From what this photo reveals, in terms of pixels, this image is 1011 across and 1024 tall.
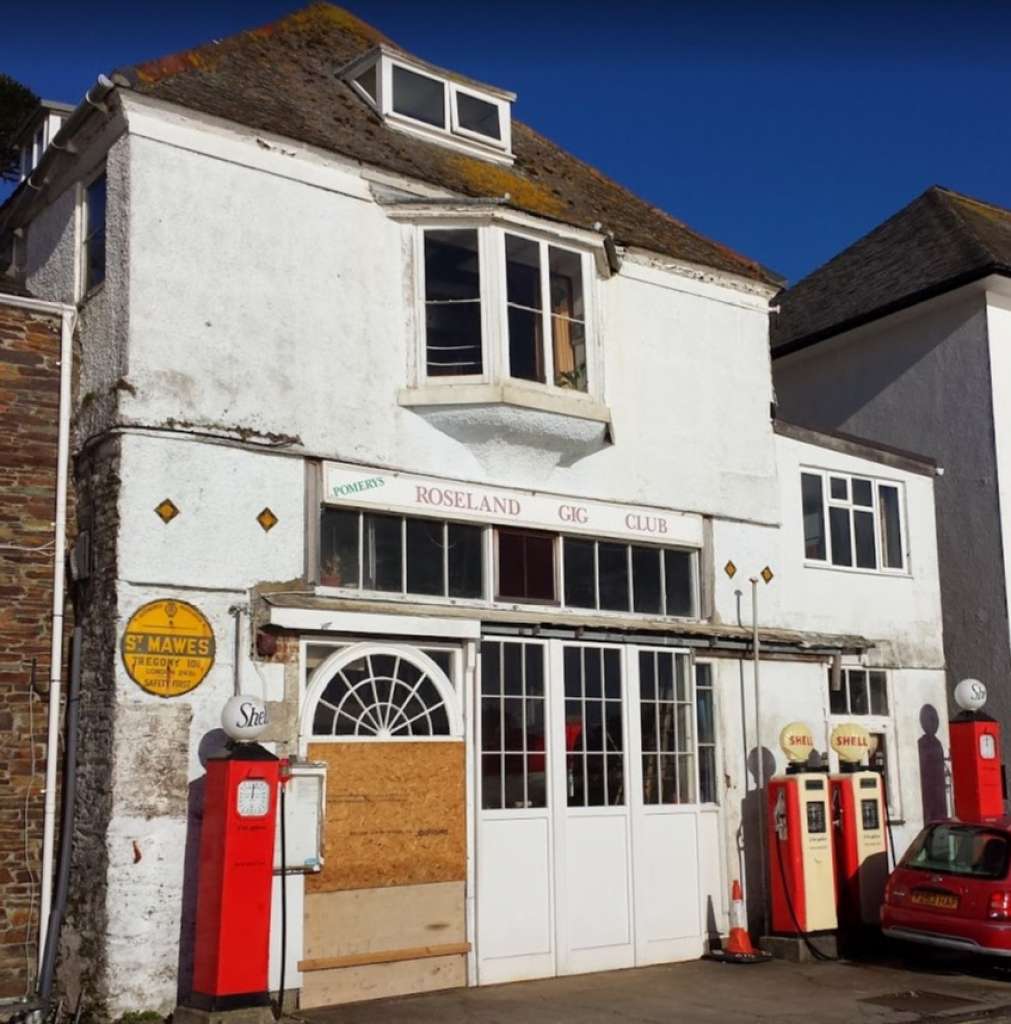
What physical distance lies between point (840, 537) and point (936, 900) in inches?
195

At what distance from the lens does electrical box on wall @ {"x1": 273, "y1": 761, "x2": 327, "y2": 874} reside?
36.8 ft

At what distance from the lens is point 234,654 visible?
11.5m

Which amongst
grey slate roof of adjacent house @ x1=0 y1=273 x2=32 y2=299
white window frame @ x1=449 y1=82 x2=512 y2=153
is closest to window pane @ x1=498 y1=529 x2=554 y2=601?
white window frame @ x1=449 y1=82 x2=512 y2=153

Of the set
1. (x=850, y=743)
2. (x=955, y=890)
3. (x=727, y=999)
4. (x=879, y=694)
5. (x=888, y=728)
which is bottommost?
(x=727, y=999)

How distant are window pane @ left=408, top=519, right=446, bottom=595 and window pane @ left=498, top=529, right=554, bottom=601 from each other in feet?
2.36

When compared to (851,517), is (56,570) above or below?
below

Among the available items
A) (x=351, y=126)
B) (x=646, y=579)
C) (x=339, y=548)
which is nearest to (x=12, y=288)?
(x=351, y=126)

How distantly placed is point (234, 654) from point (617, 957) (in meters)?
5.10

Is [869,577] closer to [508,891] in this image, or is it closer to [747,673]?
[747,673]

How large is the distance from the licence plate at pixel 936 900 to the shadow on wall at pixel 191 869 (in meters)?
7.12

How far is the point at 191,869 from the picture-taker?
11.0 m

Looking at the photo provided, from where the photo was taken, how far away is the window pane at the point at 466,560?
43.3ft

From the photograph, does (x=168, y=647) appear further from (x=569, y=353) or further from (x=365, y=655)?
(x=569, y=353)

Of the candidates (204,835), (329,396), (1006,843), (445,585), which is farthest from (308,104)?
(1006,843)
